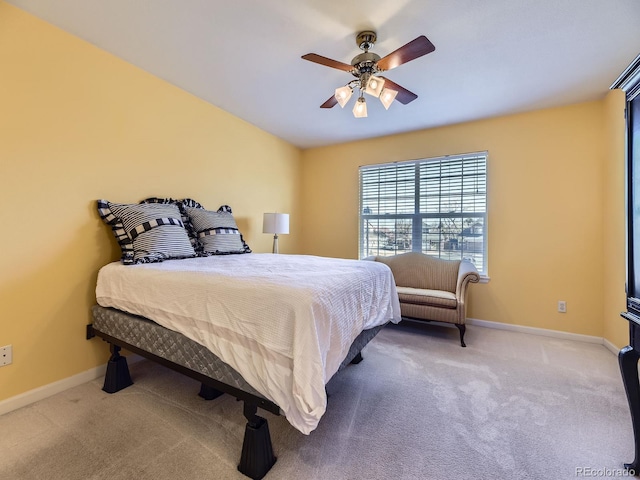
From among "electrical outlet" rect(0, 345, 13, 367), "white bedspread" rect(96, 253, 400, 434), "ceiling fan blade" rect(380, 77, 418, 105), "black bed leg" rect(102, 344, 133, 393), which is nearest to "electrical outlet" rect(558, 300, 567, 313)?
"white bedspread" rect(96, 253, 400, 434)

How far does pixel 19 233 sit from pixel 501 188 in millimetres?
4383

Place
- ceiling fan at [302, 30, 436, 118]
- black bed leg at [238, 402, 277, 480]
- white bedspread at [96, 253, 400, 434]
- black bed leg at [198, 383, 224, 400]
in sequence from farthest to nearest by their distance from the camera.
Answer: black bed leg at [198, 383, 224, 400] → ceiling fan at [302, 30, 436, 118] → black bed leg at [238, 402, 277, 480] → white bedspread at [96, 253, 400, 434]

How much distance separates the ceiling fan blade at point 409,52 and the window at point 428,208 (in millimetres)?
2101

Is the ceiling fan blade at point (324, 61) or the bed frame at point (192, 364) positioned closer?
the bed frame at point (192, 364)

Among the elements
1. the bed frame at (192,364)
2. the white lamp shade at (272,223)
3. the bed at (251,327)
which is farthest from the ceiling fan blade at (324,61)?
the white lamp shade at (272,223)

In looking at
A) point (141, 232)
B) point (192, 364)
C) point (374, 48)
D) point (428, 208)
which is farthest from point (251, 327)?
point (428, 208)

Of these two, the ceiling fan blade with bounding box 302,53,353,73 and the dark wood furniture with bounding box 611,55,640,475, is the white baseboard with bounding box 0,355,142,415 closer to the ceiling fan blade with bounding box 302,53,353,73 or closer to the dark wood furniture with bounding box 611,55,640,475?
the ceiling fan blade with bounding box 302,53,353,73

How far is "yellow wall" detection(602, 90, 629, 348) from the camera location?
94.9 inches

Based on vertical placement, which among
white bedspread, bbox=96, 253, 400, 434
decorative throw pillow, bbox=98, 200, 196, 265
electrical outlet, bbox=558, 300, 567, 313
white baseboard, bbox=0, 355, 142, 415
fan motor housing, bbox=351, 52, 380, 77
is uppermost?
fan motor housing, bbox=351, 52, 380, 77

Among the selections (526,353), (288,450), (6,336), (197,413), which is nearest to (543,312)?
(526,353)

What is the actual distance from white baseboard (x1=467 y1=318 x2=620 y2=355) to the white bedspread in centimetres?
225

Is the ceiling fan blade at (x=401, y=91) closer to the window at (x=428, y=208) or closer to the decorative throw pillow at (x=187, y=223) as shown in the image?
the window at (x=428, y=208)

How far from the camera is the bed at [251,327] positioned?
1.14 meters

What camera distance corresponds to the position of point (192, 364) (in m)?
1.46
